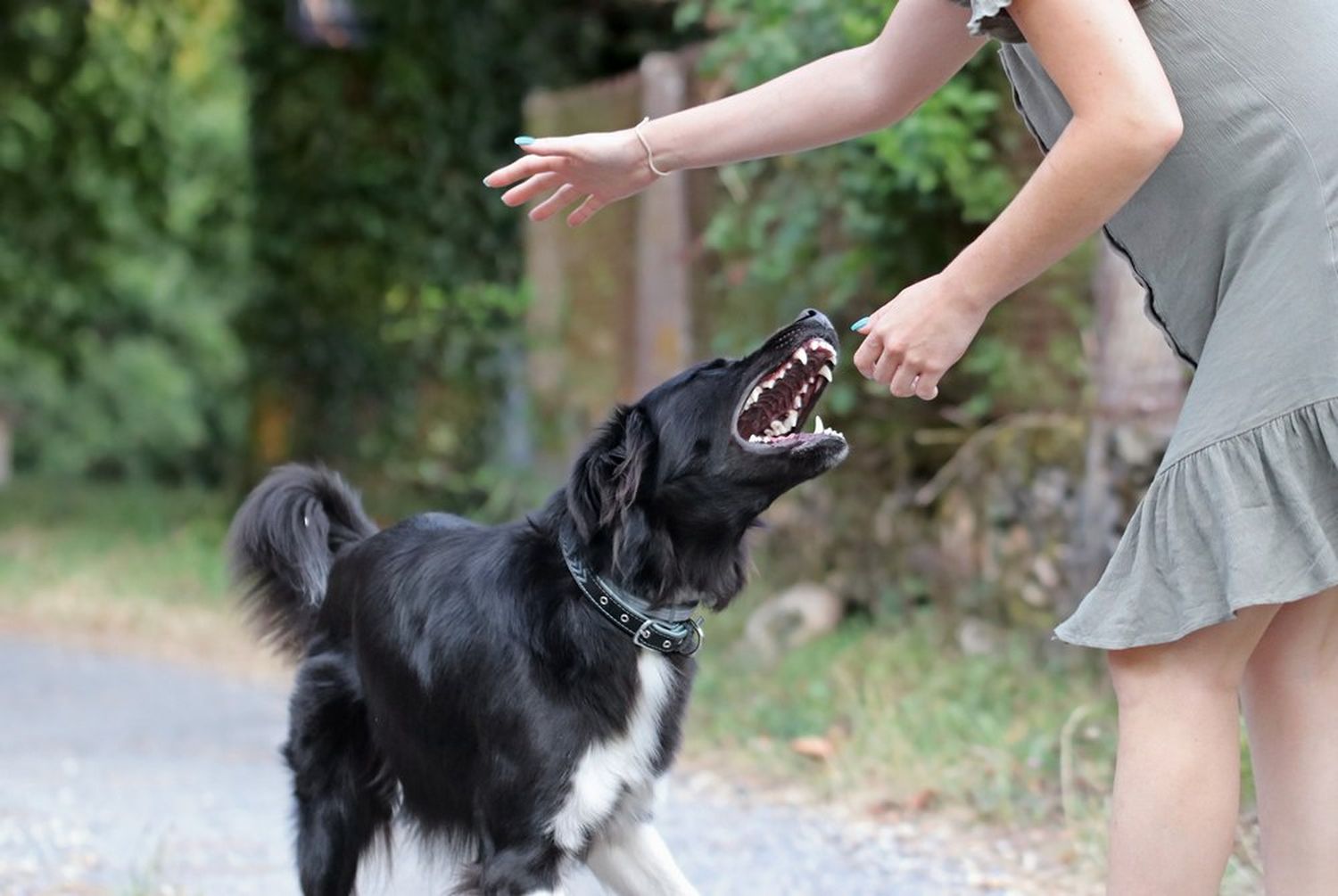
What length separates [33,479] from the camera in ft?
53.8

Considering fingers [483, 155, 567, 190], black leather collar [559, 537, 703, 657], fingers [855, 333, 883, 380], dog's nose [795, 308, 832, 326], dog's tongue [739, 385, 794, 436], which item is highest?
fingers [483, 155, 567, 190]

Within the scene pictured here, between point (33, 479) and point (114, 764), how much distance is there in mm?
11502

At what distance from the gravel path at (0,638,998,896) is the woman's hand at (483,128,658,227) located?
1387 millimetres

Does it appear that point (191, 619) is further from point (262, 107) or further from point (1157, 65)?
point (1157, 65)

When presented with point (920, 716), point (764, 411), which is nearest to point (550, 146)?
point (764, 411)

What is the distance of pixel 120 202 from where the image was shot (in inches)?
597

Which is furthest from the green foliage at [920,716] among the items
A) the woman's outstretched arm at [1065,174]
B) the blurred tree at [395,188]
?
the blurred tree at [395,188]

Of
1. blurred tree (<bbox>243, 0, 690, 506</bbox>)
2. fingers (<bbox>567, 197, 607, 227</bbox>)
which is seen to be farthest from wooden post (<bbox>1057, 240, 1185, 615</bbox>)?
blurred tree (<bbox>243, 0, 690, 506</bbox>)

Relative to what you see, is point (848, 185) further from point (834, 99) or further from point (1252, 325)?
point (1252, 325)

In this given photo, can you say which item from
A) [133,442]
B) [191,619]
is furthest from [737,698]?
[133,442]

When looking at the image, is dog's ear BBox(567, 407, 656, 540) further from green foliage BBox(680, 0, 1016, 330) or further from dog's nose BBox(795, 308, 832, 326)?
green foliage BBox(680, 0, 1016, 330)

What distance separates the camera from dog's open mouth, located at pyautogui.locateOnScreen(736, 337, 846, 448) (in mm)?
2814

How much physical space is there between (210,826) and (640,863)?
2.06 m

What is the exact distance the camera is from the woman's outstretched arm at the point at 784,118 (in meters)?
2.46
